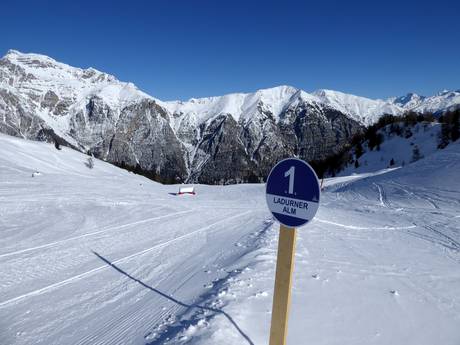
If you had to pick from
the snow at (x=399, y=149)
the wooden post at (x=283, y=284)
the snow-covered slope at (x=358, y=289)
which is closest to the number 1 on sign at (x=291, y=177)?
the wooden post at (x=283, y=284)

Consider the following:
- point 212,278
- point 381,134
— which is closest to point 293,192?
point 212,278

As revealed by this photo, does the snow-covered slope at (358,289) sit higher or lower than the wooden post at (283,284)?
lower

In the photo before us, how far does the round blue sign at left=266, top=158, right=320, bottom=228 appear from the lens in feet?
14.0

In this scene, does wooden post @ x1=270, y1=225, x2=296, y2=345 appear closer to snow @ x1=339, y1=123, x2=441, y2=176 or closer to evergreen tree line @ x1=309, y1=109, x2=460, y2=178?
snow @ x1=339, y1=123, x2=441, y2=176

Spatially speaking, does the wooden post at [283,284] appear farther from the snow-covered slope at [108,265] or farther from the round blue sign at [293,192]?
the snow-covered slope at [108,265]

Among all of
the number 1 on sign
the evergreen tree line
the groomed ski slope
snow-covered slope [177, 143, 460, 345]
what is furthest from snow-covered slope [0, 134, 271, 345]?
the evergreen tree line

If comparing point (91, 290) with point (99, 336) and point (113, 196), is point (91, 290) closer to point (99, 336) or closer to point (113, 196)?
point (99, 336)

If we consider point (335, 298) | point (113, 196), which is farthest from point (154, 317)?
point (113, 196)

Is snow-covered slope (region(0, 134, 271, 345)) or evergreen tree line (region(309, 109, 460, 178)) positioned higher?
evergreen tree line (region(309, 109, 460, 178))

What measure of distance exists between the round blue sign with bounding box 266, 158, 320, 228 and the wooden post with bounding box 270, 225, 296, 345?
0.17 m

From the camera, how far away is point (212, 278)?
847 centimetres

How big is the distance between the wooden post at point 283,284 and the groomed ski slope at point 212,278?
102 cm

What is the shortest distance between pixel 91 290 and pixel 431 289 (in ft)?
25.0

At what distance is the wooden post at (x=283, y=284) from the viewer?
4.42 m
